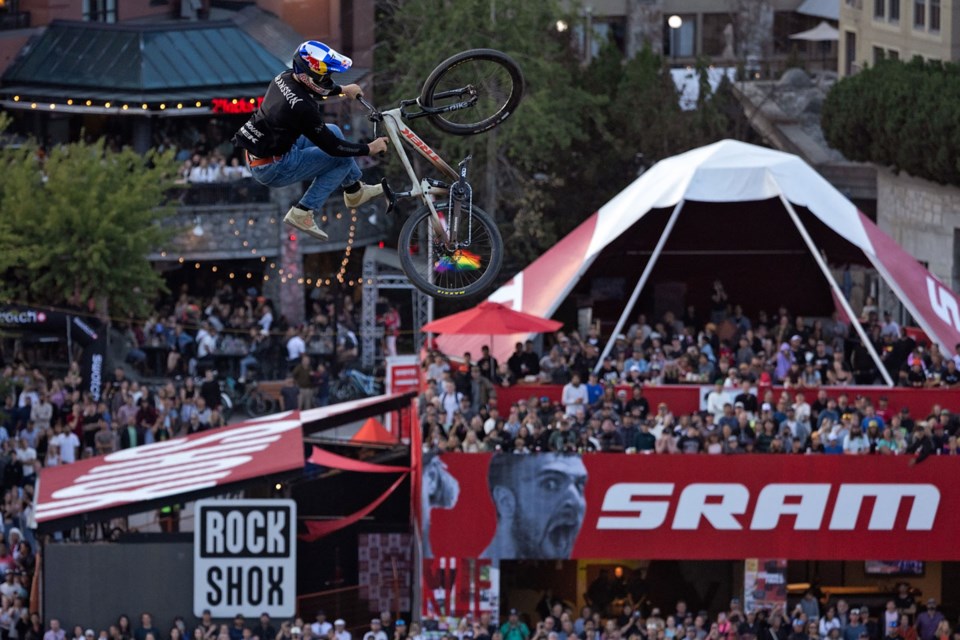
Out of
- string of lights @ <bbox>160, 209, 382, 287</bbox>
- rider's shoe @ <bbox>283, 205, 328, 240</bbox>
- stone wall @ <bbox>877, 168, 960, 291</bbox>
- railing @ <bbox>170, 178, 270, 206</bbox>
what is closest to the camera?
rider's shoe @ <bbox>283, 205, 328, 240</bbox>

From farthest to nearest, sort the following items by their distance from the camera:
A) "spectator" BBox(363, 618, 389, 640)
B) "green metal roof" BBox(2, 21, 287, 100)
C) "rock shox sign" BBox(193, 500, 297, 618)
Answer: "green metal roof" BBox(2, 21, 287, 100) < "rock shox sign" BBox(193, 500, 297, 618) < "spectator" BBox(363, 618, 389, 640)

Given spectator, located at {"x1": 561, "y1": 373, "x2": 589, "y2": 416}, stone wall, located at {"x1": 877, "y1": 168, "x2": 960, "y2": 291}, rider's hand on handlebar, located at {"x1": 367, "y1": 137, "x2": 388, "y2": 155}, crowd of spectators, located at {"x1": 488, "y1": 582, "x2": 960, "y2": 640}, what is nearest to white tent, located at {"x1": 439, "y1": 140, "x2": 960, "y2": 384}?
spectator, located at {"x1": 561, "y1": 373, "x2": 589, "y2": 416}

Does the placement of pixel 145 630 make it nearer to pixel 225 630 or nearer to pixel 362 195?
pixel 225 630

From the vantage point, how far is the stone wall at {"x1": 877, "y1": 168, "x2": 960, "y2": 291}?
5372cm

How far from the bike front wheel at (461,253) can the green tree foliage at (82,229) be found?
81.0ft

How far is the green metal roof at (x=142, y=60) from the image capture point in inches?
2130

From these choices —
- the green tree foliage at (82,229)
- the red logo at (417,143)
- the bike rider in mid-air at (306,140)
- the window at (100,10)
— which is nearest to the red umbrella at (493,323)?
the green tree foliage at (82,229)

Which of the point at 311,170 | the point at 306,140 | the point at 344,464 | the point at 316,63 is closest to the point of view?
the point at 316,63

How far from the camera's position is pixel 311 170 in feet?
63.5

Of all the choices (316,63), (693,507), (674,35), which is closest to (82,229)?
(693,507)

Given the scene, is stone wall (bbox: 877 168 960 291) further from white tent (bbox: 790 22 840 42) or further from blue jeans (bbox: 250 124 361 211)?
blue jeans (bbox: 250 124 361 211)

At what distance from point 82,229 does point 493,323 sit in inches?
496

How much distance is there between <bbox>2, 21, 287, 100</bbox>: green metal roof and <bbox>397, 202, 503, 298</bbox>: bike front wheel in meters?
35.1

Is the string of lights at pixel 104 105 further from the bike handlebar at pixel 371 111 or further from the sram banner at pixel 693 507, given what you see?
the bike handlebar at pixel 371 111
